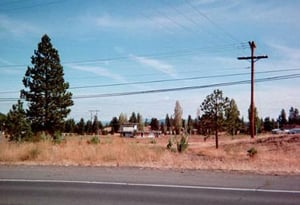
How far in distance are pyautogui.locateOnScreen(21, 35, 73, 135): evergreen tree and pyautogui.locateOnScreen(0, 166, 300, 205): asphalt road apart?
34.7m

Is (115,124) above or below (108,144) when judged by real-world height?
above

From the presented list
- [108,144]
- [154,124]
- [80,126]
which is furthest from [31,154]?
[154,124]

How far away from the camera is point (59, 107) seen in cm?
4966

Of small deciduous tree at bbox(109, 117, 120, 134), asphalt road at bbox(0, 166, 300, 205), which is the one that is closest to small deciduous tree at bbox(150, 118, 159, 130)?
small deciduous tree at bbox(109, 117, 120, 134)

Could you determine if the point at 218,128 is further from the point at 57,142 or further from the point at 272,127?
the point at 272,127

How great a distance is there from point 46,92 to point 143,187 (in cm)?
4095

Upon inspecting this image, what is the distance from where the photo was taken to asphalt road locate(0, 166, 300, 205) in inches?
356

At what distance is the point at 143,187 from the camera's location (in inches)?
436

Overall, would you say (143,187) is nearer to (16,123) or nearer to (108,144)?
(108,144)

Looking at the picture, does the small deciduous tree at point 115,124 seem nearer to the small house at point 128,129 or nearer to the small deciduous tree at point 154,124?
the small house at point 128,129

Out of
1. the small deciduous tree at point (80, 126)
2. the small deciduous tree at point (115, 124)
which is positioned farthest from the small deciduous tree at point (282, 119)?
the small deciduous tree at point (80, 126)

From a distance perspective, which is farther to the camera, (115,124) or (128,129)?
(115,124)

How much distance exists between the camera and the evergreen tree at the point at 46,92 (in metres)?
49.2

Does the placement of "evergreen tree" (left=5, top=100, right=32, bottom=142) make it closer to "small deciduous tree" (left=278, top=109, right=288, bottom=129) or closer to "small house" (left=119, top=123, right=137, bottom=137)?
"small house" (left=119, top=123, right=137, bottom=137)
